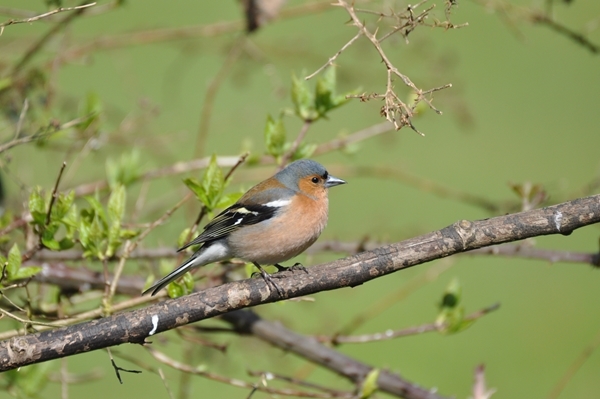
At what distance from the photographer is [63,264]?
3.83 metres

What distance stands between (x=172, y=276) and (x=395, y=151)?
6316 mm

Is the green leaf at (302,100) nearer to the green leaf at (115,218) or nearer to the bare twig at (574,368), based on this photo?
the green leaf at (115,218)

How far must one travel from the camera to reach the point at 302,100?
3.64 metres

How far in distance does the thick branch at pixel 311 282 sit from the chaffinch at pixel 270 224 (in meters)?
0.85

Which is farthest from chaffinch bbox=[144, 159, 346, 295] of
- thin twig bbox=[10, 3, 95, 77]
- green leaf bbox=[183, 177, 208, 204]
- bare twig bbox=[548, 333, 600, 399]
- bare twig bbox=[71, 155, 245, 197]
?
bare twig bbox=[548, 333, 600, 399]

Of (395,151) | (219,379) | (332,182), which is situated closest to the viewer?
(219,379)

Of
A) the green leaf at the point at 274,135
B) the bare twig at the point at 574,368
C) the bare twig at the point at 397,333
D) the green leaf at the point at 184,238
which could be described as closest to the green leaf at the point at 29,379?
the green leaf at the point at 184,238

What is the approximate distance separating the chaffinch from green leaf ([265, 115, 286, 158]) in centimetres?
46

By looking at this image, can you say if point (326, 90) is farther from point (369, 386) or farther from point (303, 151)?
point (369, 386)

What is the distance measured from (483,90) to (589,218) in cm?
758

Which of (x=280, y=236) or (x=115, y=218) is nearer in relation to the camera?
(x=115, y=218)

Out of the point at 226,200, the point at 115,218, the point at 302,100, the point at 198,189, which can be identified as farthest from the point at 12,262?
the point at 302,100

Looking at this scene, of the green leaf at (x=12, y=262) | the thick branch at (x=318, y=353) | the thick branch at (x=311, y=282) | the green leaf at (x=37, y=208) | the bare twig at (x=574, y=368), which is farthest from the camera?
the bare twig at (x=574, y=368)

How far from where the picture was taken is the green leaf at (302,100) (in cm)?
361
